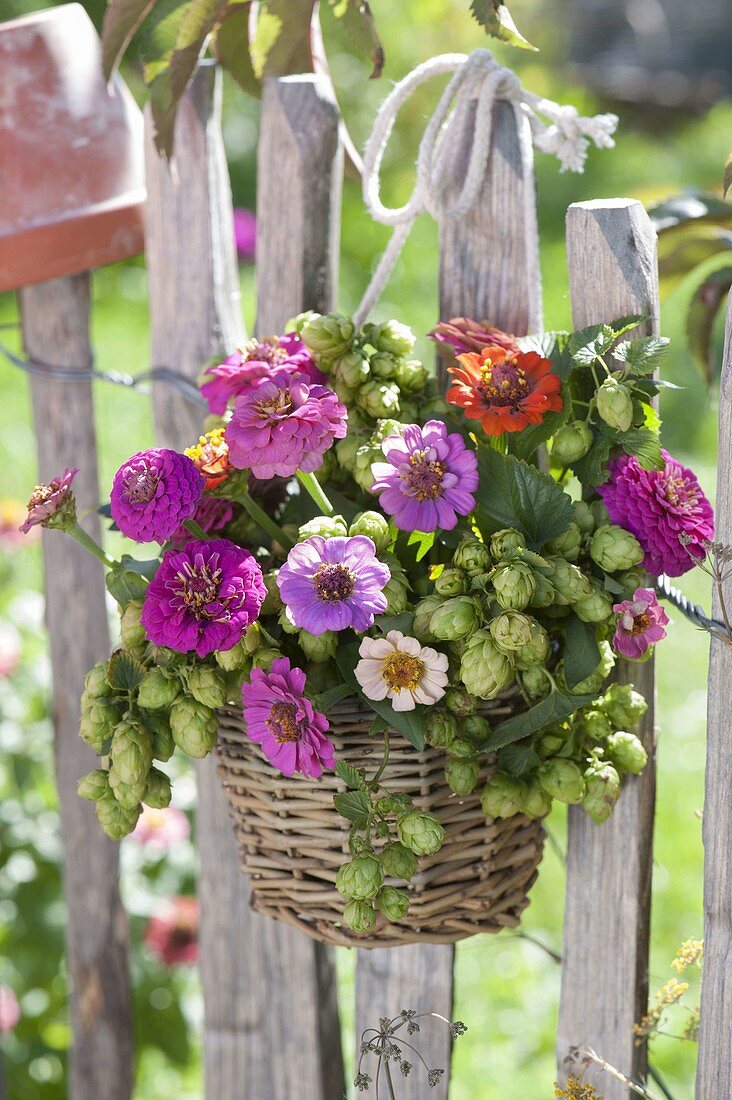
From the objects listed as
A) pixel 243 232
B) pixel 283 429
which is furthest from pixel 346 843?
pixel 243 232

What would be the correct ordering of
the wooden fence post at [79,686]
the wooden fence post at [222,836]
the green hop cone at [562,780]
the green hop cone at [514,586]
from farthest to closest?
1. the wooden fence post at [79,686]
2. the wooden fence post at [222,836]
3. the green hop cone at [562,780]
4. the green hop cone at [514,586]

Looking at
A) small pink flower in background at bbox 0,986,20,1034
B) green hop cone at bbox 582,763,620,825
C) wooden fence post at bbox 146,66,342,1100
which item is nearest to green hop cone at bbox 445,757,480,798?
green hop cone at bbox 582,763,620,825

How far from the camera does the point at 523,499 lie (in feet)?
2.43

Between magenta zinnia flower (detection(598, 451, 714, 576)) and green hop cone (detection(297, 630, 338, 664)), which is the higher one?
magenta zinnia flower (detection(598, 451, 714, 576))

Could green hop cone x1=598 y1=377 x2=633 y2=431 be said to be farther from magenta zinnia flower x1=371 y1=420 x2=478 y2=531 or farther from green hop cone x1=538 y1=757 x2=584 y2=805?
green hop cone x1=538 y1=757 x2=584 y2=805

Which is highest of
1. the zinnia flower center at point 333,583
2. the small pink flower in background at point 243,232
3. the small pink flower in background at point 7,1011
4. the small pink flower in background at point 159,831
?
the small pink flower in background at point 243,232

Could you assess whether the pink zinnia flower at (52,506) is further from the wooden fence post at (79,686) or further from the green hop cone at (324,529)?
the wooden fence post at (79,686)

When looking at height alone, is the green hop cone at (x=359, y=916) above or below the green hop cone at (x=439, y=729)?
below

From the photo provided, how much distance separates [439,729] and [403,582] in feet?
0.31

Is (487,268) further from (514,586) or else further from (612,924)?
(612,924)

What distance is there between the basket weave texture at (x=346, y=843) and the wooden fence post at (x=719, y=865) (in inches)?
5.2

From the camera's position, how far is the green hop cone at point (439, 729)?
29.1 inches

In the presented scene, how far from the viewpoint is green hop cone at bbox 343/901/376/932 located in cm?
71

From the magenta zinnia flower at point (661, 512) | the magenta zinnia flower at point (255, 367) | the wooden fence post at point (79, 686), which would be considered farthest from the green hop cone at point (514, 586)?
the wooden fence post at point (79, 686)
